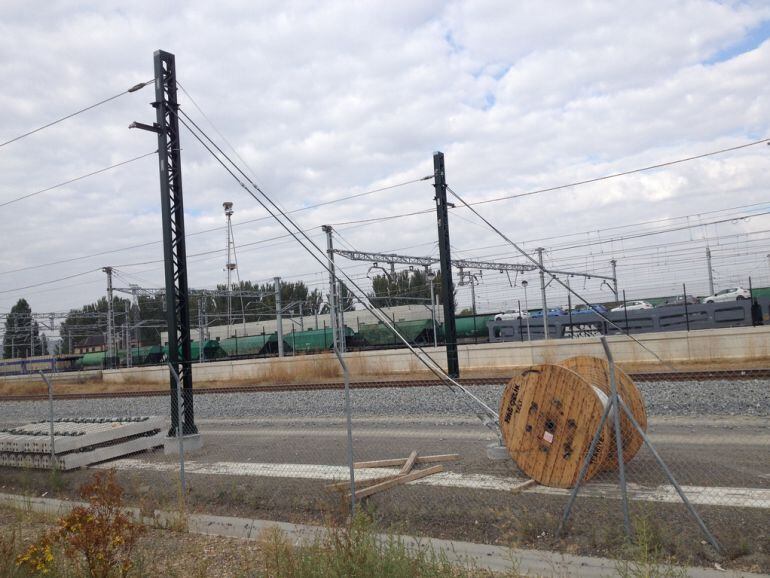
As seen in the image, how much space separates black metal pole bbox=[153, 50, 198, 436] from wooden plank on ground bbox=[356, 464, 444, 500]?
217 inches

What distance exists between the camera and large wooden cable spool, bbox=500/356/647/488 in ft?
24.1

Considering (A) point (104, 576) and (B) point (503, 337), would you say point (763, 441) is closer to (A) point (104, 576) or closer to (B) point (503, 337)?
(A) point (104, 576)

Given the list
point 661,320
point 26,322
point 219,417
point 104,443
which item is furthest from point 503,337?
point 26,322

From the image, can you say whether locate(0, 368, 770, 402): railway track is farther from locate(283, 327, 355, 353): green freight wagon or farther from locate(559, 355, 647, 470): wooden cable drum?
locate(283, 327, 355, 353): green freight wagon

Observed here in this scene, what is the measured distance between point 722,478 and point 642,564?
11.9 feet

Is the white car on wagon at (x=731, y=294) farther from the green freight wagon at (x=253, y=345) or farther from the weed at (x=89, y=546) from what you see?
the weed at (x=89, y=546)

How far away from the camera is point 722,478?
25.3ft

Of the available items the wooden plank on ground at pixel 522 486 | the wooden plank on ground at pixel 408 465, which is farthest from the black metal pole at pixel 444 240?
the wooden plank on ground at pixel 522 486

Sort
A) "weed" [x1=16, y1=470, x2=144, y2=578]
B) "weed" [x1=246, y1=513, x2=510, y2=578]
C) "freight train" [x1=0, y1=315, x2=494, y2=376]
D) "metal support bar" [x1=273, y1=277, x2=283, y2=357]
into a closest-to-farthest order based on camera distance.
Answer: "weed" [x1=246, y1=513, x2=510, y2=578] < "weed" [x1=16, y1=470, x2=144, y2=578] < "metal support bar" [x1=273, y1=277, x2=283, y2=357] < "freight train" [x1=0, y1=315, x2=494, y2=376]

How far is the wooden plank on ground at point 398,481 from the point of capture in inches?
314

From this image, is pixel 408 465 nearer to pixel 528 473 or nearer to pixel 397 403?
pixel 528 473

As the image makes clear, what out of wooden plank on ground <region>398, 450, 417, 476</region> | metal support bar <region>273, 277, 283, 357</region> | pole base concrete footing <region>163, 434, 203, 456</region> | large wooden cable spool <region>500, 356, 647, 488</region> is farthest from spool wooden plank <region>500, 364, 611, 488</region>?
metal support bar <region>273, 277, 283, 357</region>

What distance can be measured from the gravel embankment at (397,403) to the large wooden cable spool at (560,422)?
3.20m

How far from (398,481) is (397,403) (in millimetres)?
8412
